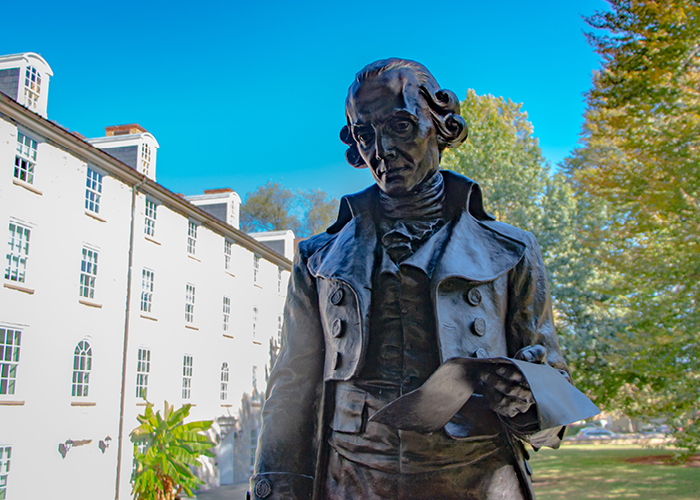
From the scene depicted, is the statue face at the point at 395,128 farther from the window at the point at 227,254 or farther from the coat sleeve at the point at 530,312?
the window at the point at 227,254

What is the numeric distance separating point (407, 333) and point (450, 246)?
0.30m

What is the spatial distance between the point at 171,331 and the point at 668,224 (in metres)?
16.2

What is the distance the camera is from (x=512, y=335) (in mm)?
2020

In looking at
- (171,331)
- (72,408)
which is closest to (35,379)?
(72,408)

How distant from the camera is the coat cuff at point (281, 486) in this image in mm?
1938

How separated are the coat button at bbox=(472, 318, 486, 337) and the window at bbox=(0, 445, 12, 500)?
15.5 metres

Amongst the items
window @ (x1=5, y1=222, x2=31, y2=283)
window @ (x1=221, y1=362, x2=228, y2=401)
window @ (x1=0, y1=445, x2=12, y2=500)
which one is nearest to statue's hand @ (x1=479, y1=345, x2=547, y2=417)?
window @ (x1=5, y1=222, x2=31, y2=283)

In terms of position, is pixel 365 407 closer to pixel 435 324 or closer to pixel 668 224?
pixel 435 324

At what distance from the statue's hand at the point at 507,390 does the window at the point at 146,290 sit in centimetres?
1981

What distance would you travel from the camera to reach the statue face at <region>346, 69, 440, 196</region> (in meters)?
2.01

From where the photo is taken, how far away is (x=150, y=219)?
2109 cm

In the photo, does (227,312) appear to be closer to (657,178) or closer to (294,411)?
(657,178)

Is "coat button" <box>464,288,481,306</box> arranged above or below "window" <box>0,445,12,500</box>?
above

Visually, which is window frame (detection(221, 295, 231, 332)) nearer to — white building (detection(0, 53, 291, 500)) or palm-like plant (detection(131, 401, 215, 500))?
white building (detection(0, 53, 291, 500))
